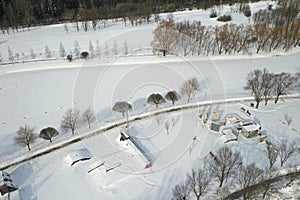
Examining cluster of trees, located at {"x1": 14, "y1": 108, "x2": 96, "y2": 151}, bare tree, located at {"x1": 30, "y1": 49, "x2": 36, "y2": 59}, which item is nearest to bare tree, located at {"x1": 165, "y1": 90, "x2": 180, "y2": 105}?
cluster of trees, located at {"x1": 14, "y1": 108, "x2": 96, "y2": 151}

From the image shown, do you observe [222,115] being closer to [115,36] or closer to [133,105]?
[133,105]

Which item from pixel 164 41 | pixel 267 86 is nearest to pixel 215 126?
pixel 267 86

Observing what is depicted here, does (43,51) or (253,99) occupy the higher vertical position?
(43,51)

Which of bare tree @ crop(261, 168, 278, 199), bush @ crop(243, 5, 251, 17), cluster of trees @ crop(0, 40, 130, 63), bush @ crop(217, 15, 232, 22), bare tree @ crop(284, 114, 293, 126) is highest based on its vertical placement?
bush @ crop(243, 5, 251, 17)

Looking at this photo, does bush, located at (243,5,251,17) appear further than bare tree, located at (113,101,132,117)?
Yes

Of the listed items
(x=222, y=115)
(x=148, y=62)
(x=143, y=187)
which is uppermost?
(x=148, y=62)

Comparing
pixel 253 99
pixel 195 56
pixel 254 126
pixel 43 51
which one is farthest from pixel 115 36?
pixel 254 126

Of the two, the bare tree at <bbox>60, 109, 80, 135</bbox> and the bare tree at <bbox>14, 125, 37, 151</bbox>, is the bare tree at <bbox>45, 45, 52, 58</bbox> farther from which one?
the bare tree at <bbox>14, 125, 37, 151</bbox>
